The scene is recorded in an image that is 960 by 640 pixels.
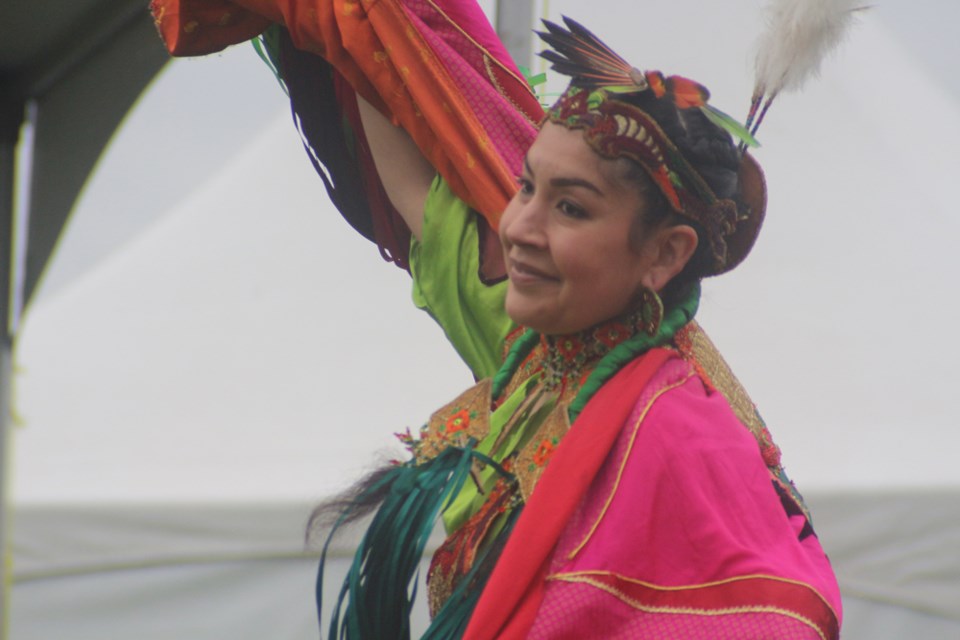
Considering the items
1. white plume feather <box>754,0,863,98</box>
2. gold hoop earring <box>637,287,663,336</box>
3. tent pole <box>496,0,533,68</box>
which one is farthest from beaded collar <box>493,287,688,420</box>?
tent pole <box>496,0,533,68</box>

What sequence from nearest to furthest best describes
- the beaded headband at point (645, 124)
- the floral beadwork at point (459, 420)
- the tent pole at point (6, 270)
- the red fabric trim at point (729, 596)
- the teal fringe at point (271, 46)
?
the red fabric trim at point (729, 596) < the beaded headband at point (645, 124) < the floral beadwork at point (459, 420) < the teal fringe at point (271, 46) < the tent pole at point (6, 270)

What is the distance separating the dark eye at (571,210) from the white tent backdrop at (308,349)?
139 cm

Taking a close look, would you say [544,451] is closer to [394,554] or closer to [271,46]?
[394,554]

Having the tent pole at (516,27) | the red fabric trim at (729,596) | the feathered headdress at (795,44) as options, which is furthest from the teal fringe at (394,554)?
the tent pole at (516,27)

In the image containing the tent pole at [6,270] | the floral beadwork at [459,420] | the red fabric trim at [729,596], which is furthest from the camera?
A: the tent pole at [6,270]

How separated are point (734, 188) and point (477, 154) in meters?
0.27

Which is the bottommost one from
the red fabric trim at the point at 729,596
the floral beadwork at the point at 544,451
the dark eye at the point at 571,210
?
the red fabric trim at the point at 729,596

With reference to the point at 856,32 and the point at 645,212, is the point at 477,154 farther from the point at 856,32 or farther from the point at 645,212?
the point at 856,32

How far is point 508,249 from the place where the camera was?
1.09m

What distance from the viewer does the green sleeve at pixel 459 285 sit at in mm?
1264

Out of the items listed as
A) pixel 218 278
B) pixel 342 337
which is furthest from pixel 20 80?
pixel 342 337

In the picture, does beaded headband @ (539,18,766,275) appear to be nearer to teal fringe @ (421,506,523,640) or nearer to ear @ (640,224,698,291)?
ear @ (640,224,698,291)

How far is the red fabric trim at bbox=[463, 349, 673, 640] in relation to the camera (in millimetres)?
962

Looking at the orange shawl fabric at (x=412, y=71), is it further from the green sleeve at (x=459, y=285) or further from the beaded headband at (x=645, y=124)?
the beaded headband at (x=645, y=124)
